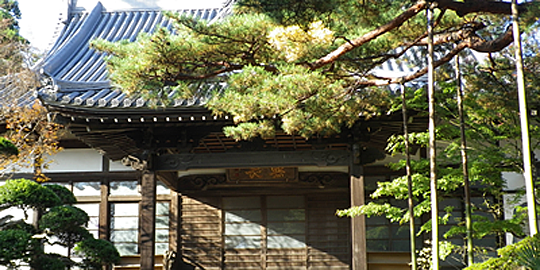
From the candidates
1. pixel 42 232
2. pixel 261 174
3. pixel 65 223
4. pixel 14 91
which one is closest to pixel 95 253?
pixel 65 223

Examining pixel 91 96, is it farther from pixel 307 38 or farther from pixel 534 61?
pixel 534 61

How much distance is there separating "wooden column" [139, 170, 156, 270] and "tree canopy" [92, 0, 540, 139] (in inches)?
90.4

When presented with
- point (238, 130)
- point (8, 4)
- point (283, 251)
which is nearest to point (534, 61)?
point (238, 130)

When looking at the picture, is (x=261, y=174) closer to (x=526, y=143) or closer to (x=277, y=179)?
(x=277, y=179)

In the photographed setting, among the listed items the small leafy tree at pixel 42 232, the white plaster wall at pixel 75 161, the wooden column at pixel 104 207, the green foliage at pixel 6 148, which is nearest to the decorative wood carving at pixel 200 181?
the wooden column at pixel 104 207

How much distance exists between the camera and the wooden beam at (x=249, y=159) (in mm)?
7746

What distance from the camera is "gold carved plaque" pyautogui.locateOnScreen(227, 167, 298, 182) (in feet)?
34.1

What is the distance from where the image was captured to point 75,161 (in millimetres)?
10969

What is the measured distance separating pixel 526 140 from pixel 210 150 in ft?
23.1

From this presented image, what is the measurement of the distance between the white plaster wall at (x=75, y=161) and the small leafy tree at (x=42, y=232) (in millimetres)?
3078

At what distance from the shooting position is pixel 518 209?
652cm

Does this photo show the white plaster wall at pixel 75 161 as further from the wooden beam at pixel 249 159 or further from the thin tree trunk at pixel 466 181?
the thin tree trunk at pixel 466 181

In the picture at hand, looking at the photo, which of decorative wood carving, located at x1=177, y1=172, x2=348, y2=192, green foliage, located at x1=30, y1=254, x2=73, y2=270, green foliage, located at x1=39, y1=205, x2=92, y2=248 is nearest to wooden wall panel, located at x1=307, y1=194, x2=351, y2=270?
decorative wood carving, located at x1=177, y1=172, x2=348, y2=192

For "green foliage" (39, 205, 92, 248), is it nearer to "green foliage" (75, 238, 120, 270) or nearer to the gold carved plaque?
"green foliage" (75, 238, 120, 270)
